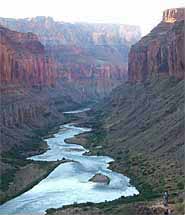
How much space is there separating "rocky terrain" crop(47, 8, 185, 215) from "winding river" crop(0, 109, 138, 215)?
1.73 meters

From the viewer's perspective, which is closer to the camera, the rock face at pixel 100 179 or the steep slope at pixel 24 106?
the rock face at pixel 100 179

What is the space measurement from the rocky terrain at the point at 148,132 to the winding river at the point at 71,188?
1.73m

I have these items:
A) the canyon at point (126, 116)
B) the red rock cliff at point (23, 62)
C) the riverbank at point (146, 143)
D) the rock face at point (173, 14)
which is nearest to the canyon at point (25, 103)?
the red rock cliff at point (23, 62)

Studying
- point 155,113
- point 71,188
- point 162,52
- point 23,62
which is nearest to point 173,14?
point 162,52

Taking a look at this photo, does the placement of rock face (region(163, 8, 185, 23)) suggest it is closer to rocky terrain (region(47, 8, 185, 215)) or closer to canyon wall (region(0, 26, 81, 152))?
rocky terrain (region(47, 8, 185, 215))

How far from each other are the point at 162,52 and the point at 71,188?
55.3 meters

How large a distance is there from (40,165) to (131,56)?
206ft

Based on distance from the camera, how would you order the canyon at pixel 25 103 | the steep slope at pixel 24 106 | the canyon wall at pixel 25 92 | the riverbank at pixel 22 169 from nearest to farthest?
the riverbank at pixel 22 169, the steep slope at pixel 24 106, the canyon at pixel 25 103, the canyon wall at pixel 25 92

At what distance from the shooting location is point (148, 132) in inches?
2904

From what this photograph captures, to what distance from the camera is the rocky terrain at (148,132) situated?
43.2 meters

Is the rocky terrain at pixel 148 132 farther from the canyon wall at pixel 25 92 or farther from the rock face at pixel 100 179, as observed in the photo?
the canyon wall at pixel 25 92

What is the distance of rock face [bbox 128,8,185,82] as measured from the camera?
3575 inches

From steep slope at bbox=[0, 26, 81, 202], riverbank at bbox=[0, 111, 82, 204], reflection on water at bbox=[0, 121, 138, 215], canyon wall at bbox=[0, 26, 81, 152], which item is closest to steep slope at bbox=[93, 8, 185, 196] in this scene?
reflection on water at bbox=[0, 121, 138, 215]

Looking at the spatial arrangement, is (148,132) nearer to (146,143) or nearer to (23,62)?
(146,143)
